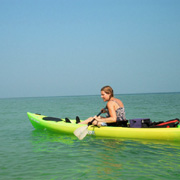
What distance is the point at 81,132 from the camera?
20.4 feet

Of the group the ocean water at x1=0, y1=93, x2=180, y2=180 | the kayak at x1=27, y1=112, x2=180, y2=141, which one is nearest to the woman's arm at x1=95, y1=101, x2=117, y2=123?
the kayak at x1=27, y1=112, x2=180, y2=141

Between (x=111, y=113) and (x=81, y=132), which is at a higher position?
(x=111, y=113)

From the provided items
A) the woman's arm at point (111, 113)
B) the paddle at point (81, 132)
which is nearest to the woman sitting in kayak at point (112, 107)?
the woman's arm at point (111, 113)

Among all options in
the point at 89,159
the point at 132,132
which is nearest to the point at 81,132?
the point at 132,132

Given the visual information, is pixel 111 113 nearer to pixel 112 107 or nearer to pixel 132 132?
pixel 112 107

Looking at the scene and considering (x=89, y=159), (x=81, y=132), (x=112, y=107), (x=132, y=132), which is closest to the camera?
(x=89, y=159)

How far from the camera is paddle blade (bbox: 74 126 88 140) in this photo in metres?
6.11

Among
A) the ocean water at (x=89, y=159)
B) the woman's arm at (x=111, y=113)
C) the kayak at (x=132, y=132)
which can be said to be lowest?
the ocean water at (x=89, y=159)

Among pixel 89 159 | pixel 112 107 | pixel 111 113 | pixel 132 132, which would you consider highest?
pixel 112 107

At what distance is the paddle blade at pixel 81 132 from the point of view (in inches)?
241

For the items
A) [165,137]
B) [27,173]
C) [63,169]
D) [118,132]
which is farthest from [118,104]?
[27,173]

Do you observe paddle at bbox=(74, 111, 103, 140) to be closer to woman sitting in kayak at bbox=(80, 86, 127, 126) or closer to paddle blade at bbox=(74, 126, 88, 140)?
paddle blade at bbox=(74, 126, 88, 140)

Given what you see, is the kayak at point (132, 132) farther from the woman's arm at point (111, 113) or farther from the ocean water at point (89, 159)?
the woman's arm at point (111, 113)

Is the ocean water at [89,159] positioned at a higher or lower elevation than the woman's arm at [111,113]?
lower
